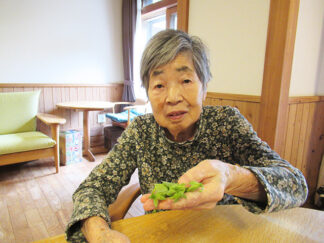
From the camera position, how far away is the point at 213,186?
0.59 m

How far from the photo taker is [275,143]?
5.17 feet

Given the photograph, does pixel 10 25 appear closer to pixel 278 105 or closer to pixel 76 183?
pixel 76 183

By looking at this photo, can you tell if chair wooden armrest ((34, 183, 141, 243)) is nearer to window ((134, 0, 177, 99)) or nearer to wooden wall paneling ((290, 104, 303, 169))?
wooden wall paneling ((290, 104, 303, 169))

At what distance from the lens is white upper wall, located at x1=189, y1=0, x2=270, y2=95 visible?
1599 mm

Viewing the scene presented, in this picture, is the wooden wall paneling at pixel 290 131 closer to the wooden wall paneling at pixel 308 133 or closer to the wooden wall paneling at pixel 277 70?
the wooden wall paneling at pixel 277 70

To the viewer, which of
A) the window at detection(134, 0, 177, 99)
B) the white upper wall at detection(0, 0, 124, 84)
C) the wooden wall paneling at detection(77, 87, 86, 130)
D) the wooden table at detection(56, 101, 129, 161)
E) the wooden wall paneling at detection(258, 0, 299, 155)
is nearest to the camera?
the wooden wall paneling at detection(258, 0, 299, 155)

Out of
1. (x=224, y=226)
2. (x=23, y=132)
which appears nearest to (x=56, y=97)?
(x=23, y=132)

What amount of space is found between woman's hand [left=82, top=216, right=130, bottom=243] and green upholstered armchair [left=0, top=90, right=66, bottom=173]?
2.39m

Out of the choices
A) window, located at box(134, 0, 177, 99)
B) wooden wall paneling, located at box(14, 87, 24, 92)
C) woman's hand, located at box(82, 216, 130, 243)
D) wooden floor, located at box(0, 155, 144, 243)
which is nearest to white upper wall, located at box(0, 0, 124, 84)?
wooden wall paneling, located at box(14, 87, 24, 92)

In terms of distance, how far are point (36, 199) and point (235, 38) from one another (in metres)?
2.43

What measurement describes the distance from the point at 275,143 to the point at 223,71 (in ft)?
2.27

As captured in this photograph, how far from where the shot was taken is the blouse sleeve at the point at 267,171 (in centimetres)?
72

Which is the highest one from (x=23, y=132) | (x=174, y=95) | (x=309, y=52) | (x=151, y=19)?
(x=151, y=19)

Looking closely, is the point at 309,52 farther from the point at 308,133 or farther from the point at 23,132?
the point at 23,132
